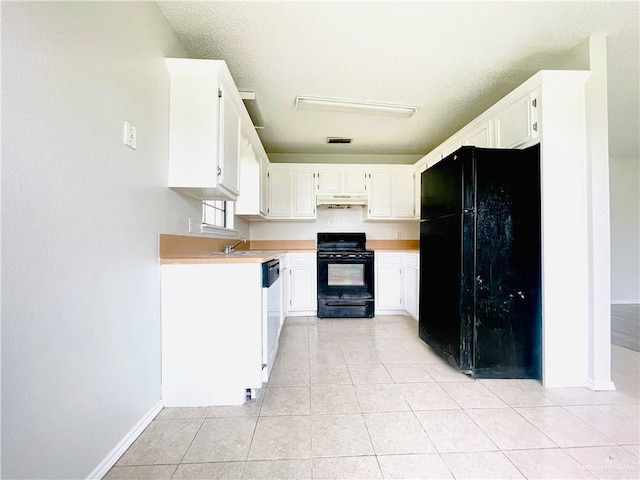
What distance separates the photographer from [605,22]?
179cm

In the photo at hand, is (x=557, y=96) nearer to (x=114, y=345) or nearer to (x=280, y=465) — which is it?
(x=280, y=465)

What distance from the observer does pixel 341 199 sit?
13.4ft

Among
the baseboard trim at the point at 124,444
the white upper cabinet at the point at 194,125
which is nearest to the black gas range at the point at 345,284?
the white upper cabinet at the point at 194,125

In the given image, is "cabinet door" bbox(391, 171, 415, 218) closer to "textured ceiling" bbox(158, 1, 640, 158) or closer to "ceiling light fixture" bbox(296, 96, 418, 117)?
"textured ceiling" bbox(158, 1, 640, 158)

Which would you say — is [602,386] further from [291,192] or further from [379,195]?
[291,192]

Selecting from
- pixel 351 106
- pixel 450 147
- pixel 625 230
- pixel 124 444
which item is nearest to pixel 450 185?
pixel 450 147

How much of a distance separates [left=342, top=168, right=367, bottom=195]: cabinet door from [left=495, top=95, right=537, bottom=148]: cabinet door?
1.94 metres

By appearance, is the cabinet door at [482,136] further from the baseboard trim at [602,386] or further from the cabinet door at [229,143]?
the cabinet door at [229,143]

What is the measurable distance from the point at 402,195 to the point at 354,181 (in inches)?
29.6

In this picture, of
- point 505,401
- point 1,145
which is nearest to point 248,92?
point 1,145

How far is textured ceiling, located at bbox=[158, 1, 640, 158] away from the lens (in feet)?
5.56

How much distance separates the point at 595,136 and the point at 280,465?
276 cm

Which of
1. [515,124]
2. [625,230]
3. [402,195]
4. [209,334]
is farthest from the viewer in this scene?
[625,230]

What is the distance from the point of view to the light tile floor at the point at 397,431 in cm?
121
